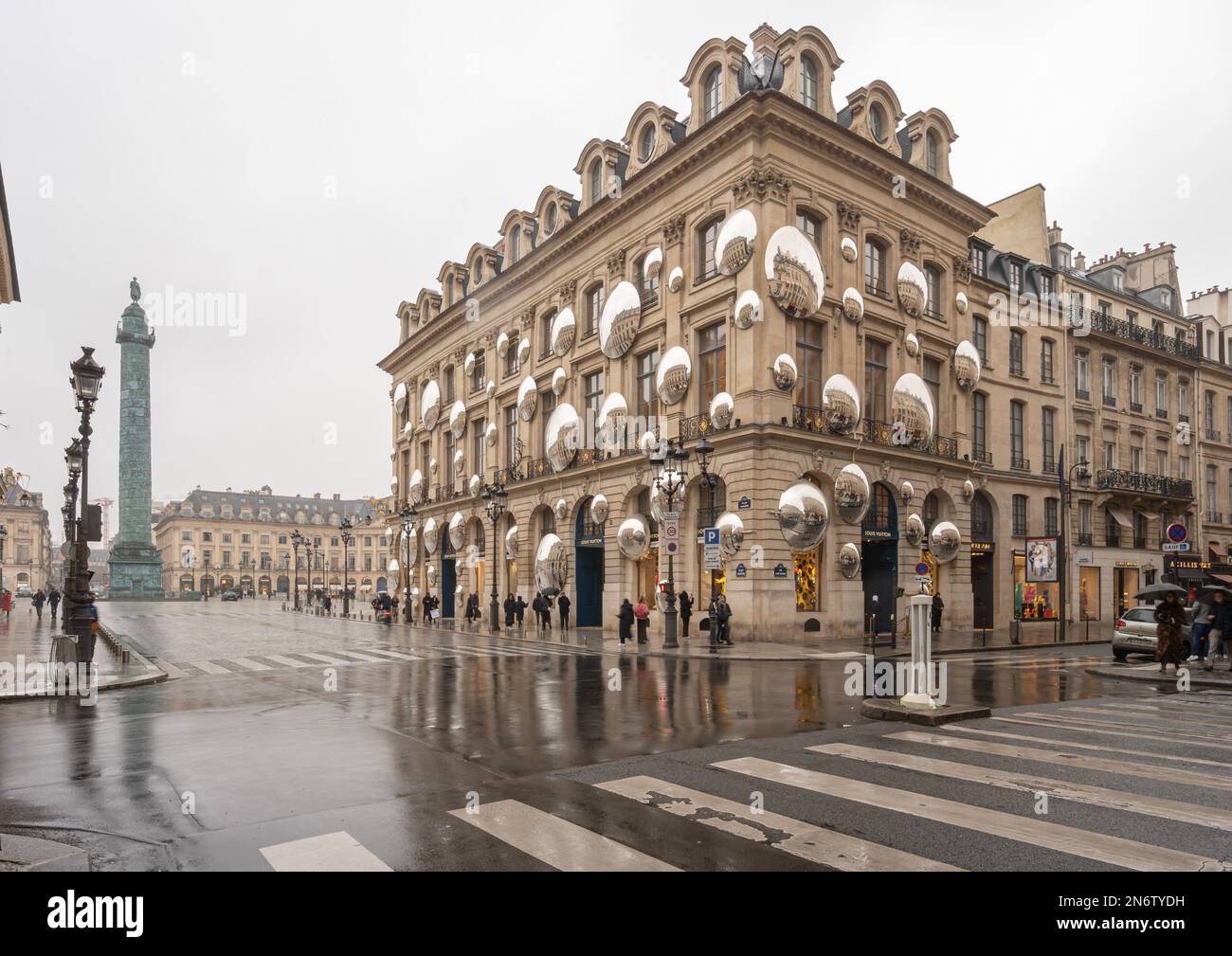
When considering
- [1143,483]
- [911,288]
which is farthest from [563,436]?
[1143,483]

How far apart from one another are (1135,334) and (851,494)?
25.3 metres

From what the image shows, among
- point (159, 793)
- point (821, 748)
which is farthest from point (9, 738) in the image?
point (821, 748)

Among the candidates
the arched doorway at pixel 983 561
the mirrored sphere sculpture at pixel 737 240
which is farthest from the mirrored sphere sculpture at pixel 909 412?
the mirrored sphere sculpture at pixel 737 240

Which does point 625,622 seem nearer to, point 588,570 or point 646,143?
point 588,570

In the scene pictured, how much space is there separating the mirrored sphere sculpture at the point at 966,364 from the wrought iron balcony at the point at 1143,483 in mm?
11783

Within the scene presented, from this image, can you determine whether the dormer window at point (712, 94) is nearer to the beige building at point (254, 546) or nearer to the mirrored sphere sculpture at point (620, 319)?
the mirrored sphere sculpture at point (620, 319)

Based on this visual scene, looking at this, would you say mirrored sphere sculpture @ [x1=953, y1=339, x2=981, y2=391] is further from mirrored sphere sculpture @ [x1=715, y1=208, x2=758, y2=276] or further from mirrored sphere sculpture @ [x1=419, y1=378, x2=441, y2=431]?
mirrored sphere sculpture @ [x1=419, y1=378, x2=441, y2=431]

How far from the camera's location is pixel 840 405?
2877 centimetres

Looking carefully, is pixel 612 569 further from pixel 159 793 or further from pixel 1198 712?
pixel 159 793

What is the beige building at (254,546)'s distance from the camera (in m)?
131

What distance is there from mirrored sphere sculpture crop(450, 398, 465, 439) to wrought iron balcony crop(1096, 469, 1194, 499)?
108ft

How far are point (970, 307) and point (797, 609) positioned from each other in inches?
691
